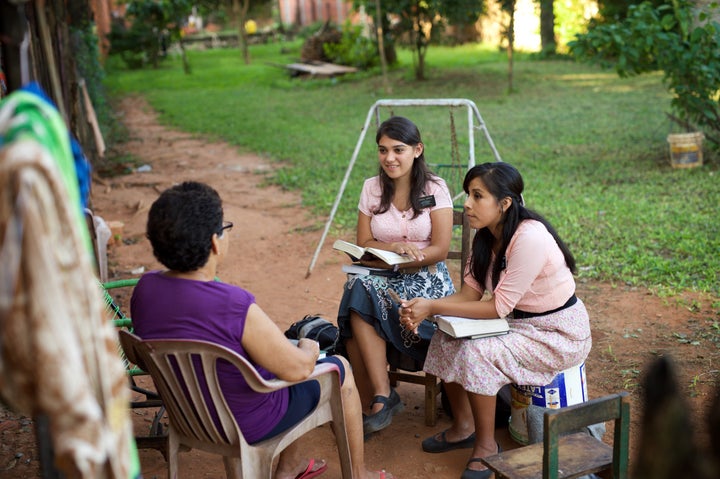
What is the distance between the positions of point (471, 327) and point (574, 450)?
657mm

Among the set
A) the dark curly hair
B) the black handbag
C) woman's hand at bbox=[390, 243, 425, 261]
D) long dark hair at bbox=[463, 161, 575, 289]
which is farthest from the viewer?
woman's hand at bbox=[390, 243, 425, 261]

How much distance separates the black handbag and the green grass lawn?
2079 mm

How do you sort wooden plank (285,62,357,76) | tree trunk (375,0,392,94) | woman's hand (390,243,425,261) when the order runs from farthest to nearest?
wooden plank (285,62,357,76), tree trunk (375,0,392,94), woman's hand (390,243,425,261)

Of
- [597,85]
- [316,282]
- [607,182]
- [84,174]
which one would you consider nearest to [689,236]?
[607,182]

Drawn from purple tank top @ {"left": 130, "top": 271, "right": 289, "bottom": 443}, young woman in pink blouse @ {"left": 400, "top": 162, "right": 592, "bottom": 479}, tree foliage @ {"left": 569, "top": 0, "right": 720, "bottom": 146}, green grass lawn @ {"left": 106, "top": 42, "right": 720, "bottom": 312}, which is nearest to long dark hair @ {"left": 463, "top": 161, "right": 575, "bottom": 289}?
young woman in pink blouse @ {"left": 400, "top": 162, "right": 592, "bottom": 479}

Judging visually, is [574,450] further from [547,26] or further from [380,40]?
[547,26]

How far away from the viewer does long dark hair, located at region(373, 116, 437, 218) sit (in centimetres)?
412

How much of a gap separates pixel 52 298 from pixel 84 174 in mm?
544

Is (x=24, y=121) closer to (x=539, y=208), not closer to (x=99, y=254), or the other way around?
(x=99, y=254)

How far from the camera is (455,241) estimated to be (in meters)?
7.05

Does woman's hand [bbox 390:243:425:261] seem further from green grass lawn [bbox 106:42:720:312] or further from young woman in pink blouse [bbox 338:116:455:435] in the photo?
green grass lawn [bbox 106:42:720:312]

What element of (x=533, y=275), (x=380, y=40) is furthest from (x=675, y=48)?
(x=380, y=40)

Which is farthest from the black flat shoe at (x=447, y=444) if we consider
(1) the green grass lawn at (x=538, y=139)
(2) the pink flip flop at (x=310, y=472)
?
(1) the green grass lawn at (x=538, y=139)

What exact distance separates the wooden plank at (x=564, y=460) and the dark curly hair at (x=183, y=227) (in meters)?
1.38
